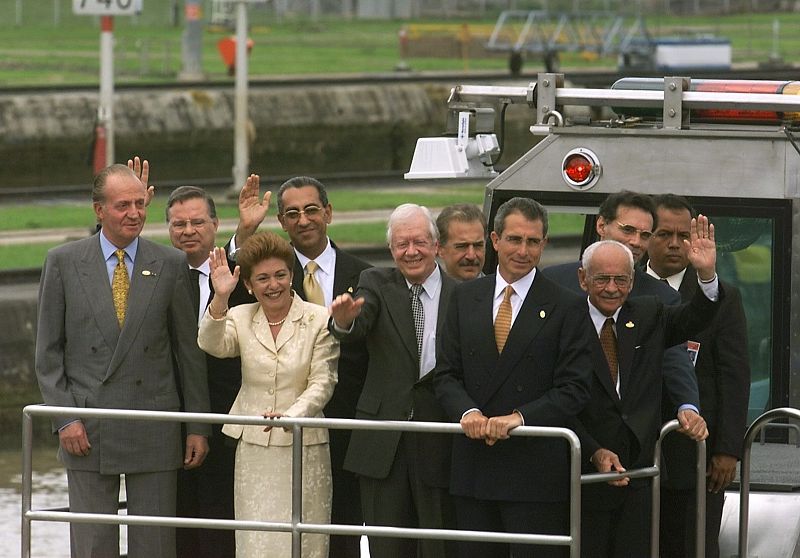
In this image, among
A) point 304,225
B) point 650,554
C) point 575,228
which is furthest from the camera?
point 575,228

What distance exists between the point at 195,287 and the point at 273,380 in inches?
32.9

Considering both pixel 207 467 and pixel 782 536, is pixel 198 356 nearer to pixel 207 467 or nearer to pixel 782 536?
pixel 207 467

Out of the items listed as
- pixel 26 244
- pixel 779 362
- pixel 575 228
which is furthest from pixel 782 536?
pixel 575 228

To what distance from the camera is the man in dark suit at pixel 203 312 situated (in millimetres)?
7719

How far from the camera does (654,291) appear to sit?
726 centimetres

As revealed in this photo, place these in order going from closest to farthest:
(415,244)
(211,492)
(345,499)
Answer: (415,244), (345,499), (211,492)

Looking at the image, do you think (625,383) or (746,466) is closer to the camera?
(625,383)

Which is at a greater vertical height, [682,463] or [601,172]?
[601,172]

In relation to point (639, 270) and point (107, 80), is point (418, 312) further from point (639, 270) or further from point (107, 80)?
point (107, 80)

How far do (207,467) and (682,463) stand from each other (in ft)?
6.80

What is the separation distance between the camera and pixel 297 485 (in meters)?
6.86

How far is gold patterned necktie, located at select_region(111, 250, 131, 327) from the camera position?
7.36 m

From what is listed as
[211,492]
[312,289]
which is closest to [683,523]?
[312,289]

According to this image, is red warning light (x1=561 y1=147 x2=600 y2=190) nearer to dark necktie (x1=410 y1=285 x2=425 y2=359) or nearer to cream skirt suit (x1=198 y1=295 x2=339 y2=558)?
dark necktie (x1=410 y1=285 x2=425 y2=359)
